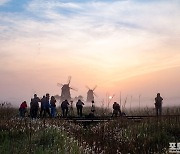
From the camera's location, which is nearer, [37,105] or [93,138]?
[93,138]

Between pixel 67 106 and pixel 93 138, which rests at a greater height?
pixel 67 106

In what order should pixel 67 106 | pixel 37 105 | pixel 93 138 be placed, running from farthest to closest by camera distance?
1. pixel 67 106
2. pixel 37 105
3. pixel 93 138

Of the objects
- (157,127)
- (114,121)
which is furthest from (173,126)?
(114,121)

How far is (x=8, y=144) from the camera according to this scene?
44.2 ft

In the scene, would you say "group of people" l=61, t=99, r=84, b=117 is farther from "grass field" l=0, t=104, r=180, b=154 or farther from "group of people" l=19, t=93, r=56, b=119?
"grass field" l=0, t=104, r=180, b=154

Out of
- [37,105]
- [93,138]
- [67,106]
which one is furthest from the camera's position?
[67,106]

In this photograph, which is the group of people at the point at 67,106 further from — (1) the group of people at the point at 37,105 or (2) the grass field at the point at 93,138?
(2) the grass field at the point at 93,138

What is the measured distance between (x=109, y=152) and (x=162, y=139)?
516 cm

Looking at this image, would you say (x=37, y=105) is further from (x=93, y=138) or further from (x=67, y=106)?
(x=93, y=138)

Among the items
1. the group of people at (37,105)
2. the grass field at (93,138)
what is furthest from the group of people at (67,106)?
the grass field at (93,138)

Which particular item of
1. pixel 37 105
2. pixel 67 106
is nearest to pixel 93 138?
pixel 37 105

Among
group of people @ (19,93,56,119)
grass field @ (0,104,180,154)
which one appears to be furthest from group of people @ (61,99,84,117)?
grass field @ (0,104,180,154)

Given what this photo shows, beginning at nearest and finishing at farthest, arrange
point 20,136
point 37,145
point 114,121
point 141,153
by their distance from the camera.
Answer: point 37,145
point 141,153
point 20,136
point 114,121

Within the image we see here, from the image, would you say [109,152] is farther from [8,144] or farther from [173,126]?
[173,126]
